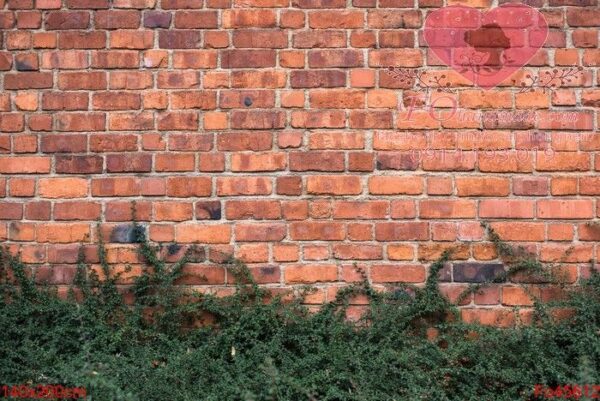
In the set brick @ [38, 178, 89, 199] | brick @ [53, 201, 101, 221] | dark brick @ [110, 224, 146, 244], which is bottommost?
dark brick @ [110, 224, 146, 244]

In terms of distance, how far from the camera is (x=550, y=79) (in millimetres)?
2842

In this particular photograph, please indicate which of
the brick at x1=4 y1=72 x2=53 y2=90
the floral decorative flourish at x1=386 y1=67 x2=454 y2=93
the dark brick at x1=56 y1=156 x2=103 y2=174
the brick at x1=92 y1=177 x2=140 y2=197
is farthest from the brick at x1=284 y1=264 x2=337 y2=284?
the brick at x1=4 y1=72 x2=53 y2=90

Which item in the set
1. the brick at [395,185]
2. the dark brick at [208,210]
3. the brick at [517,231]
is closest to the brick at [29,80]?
the dark brick at [208,210]

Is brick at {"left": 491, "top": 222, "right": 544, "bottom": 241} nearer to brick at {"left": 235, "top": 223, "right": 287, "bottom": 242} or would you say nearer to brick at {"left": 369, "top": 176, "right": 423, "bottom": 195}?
brick at {"left": 369, "top": 176, "right": 423, "bottom": 195}

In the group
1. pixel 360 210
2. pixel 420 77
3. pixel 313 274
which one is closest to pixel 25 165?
pixel 313 274

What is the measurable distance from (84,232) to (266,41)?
1.32 metres

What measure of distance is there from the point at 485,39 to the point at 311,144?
3.30 ft

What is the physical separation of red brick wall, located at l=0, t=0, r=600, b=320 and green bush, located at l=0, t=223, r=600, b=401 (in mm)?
132

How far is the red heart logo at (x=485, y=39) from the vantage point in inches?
112

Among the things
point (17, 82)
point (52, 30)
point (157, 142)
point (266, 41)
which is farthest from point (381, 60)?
point (17, 82)

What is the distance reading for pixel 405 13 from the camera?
2850 millimetres

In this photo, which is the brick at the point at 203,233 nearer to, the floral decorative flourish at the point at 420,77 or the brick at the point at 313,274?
the brick at the point at 313,274

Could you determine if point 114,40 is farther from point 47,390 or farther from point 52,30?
point 47,390

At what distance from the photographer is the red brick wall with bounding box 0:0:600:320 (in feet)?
9.32
